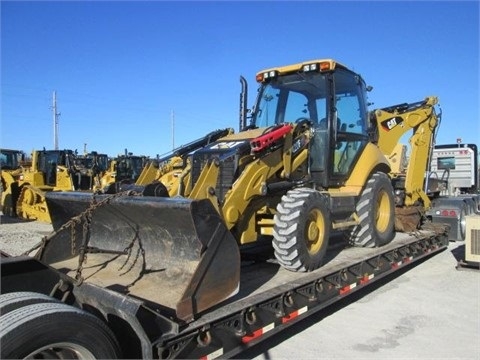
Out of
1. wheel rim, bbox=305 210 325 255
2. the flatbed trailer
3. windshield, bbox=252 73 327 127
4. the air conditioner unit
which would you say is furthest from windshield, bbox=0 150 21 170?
the air conditioner unit

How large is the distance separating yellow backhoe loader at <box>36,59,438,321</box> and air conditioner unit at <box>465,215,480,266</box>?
1.31m

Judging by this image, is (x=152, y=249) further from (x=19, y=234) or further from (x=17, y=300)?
(x=19, y=234)

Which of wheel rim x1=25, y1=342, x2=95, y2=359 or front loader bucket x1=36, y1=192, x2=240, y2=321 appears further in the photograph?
front loader bucket x1=36, y1=192, x2=240, y2=321

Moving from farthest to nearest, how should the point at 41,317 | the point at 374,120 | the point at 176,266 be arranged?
the point at 374,120
the point at 176,266
the point at 41,317

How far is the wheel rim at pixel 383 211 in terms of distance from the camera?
7.45 m

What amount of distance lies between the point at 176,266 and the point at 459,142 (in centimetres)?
1261

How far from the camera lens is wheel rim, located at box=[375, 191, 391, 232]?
7445mm

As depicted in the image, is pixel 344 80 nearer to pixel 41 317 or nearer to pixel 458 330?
pixel 458 330

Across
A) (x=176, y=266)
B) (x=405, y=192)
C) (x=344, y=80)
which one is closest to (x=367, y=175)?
(x=344, y=80)

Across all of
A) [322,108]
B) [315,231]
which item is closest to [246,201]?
[315,231]

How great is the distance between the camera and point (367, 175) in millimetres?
7109

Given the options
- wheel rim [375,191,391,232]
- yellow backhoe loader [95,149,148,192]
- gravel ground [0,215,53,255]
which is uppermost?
yellow backhoe loader [95,149,148,192]

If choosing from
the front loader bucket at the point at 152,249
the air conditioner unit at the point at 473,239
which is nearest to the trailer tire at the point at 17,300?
the front loader bucket at the point at 152,249

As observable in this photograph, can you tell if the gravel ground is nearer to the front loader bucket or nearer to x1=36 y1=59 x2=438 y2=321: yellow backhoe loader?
the front loader bucket
